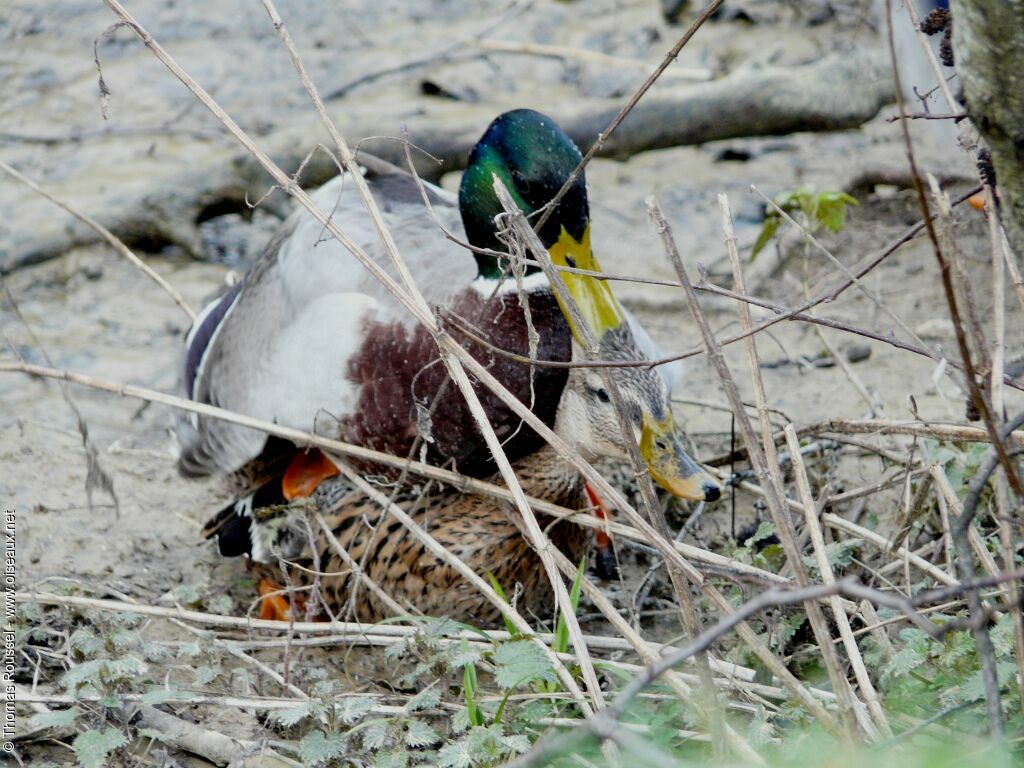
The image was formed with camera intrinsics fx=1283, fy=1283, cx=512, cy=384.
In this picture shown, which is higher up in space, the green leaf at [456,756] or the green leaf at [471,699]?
the green leaf at [456,756]

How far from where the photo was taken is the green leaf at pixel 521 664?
203 centimetres

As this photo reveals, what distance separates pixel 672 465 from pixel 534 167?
724 millimetres

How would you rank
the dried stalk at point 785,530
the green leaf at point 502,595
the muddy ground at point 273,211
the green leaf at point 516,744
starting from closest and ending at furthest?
1. the dried stalk at point 785,530
2. the green leaf at point 516,744
3. the green leaf at point 502,595
4. the muddy ground at point 273,211

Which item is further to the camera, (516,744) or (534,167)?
(534,167)

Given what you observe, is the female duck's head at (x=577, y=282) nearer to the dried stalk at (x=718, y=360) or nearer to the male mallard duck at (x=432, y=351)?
the male mallard duck at (x=432, y=351)

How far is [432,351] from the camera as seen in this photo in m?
2.65

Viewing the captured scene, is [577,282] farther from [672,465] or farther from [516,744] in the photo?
[516,744]

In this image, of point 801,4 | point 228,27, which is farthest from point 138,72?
point 801,4

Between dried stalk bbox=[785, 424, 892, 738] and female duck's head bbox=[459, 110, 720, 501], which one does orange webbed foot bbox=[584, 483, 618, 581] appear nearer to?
female duck's head bbox=[459, 110, 720, 501]

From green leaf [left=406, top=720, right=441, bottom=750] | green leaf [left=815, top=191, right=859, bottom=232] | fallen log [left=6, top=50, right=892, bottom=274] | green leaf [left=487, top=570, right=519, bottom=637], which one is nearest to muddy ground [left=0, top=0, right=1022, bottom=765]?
fallen log [left=6, top=50, right=892, bottom=274]

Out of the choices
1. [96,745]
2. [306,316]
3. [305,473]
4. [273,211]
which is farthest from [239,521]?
[273,211]

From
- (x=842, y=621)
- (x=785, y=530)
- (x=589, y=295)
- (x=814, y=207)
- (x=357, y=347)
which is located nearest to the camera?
(x=785, y=530)

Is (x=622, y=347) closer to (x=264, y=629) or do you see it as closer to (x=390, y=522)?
(x=390, y=522)

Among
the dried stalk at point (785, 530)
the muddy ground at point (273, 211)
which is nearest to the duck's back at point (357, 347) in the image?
the muddy ground at point (273, 211)
